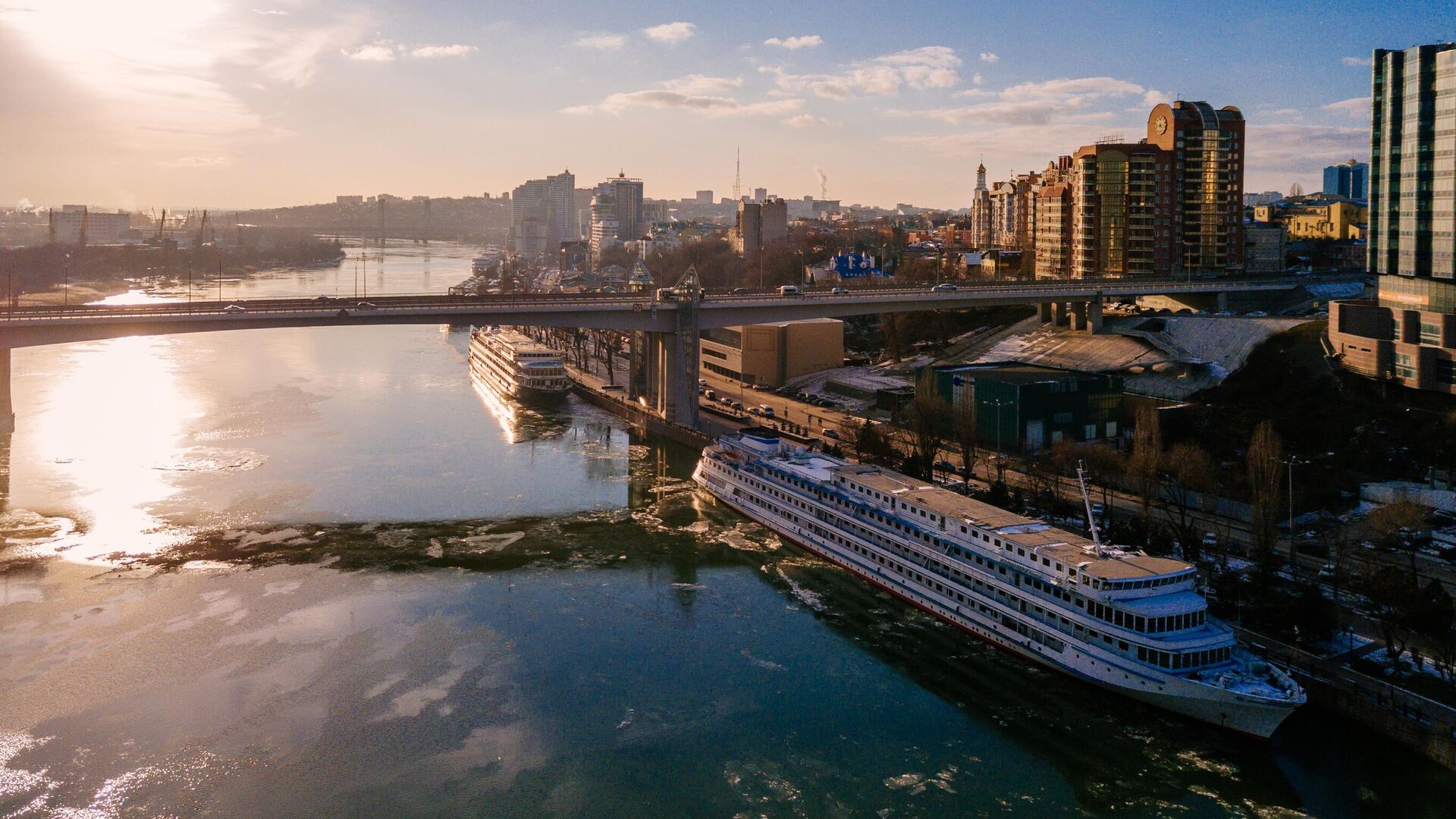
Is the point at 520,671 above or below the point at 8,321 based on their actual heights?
below

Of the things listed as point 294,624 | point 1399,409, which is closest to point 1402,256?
point 1399,409

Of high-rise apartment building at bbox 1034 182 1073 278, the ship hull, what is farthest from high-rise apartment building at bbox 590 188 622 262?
the ship hull

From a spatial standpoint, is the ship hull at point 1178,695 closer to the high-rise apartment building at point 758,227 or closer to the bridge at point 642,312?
the bridge at point 642,312

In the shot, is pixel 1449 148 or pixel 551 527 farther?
pixel 1449 148

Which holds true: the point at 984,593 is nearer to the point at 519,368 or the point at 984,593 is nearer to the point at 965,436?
the point at 965,436

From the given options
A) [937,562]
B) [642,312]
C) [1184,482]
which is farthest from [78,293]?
[1184,482]

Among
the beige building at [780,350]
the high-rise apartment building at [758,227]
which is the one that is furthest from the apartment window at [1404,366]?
the high-rise apartment building at [758,227]

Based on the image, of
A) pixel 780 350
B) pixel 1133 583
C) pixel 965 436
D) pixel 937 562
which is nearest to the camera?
pixel 1133 583

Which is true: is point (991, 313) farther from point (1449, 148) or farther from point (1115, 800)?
point (1115, 800)
